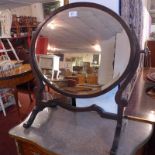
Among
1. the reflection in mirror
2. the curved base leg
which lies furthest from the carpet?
the reflection in mirror

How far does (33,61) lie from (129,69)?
1.45ft

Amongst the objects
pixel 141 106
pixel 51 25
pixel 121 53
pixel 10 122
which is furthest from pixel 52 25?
pixel 10 122

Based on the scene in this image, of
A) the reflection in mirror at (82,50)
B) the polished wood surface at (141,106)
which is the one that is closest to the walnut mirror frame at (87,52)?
the reflection in mirror at (82,50)

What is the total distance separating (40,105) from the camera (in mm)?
936

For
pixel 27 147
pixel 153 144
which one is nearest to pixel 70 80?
pixel 27 147

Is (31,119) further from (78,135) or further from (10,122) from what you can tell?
(10,122)

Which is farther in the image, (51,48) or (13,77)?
(13,77)

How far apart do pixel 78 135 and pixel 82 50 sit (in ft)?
1.28

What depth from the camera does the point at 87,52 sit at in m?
0.84

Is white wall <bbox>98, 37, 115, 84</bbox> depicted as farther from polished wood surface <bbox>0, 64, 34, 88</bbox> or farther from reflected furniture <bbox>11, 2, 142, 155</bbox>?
polished wood surface <bbox>0, 64, 34, 88</bbox>

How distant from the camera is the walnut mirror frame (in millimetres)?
736

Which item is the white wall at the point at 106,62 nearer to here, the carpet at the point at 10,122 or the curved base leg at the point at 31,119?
the curved base leg at the point at 31,119

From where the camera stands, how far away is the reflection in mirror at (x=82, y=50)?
78 centimetres

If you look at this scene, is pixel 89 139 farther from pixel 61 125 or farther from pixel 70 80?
pixel 70 80
